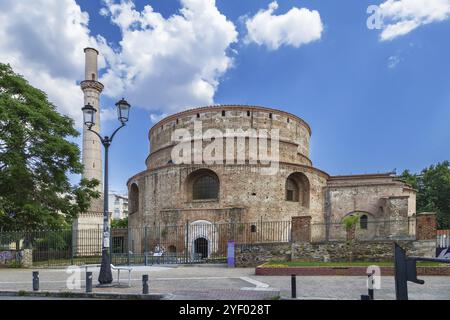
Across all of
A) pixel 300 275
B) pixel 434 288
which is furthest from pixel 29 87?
pixel 434 288

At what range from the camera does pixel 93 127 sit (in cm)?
3725

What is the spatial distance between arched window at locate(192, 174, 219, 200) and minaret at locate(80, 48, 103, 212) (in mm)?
13972

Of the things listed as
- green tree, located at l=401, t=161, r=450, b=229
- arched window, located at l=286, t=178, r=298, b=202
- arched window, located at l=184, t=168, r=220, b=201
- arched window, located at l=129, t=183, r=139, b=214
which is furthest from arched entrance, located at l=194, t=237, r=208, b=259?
green tree, located at l=401, t=161, r=450, b=229

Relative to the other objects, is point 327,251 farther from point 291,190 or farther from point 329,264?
point 291,190

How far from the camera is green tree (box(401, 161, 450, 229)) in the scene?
1543 inches

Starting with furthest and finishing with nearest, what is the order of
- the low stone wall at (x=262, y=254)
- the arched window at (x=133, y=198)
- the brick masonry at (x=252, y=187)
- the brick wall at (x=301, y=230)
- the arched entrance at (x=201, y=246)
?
the arched window at (x=133, y=198) < the brick masonry at (x=252, y=187) < the arched entrance at (x=201, y=246) < the brick wall at (x=301, y=230) < the low stone wall at (x=262, y=254)

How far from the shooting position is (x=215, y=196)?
90.7ft

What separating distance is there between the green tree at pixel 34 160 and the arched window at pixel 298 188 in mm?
15269

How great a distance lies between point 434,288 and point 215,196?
1907 cm

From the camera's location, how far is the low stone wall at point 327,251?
15.5 metres

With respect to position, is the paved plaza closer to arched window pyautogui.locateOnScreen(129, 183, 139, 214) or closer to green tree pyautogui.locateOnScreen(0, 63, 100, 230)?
green tree pyautogui.locateOnScreen(0, 63, 100, 230)

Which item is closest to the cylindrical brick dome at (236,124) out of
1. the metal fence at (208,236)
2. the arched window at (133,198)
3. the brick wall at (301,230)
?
the arched window at (133,198)

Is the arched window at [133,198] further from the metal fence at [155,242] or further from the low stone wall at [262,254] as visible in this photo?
the low stone wall at [262,254]
